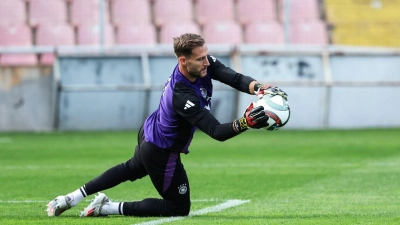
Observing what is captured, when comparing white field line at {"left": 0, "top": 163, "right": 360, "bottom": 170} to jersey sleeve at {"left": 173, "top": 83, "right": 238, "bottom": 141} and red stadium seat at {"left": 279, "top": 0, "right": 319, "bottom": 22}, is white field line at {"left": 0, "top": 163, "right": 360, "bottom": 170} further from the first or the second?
red stadium seat at {"left": 279, "top": 0, "right": 319, "bottom": 22}

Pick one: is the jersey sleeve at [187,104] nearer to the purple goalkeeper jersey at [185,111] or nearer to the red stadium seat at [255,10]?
the purple goalkeeper jersey at [185,111]

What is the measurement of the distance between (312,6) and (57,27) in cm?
649

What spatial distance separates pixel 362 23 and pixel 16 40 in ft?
28.2

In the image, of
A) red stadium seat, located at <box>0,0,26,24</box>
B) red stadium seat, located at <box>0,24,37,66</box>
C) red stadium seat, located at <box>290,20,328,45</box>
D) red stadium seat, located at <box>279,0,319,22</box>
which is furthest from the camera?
red stadium seat, located at <box>279,0,319,22</box>

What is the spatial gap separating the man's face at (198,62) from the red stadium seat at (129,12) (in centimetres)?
1406

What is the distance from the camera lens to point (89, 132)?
19094 millimetres

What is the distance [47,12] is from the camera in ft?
68.5

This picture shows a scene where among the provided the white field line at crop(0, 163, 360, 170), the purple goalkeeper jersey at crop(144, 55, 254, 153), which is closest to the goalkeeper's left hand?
the purple goalkeeper jersey at crop(144, 55, 254, 153)

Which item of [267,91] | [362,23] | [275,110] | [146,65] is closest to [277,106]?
[275,110]

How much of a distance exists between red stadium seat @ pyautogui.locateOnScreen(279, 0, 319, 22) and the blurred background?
0.06 metres

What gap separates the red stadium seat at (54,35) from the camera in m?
Result: 20.5

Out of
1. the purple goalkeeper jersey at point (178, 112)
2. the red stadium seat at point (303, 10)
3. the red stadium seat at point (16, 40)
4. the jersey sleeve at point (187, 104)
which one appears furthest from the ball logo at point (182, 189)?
the red stadium seat at point (303, 10)

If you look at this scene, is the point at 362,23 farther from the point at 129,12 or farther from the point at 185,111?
the point at 185,111

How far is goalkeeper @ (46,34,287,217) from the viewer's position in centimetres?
719
